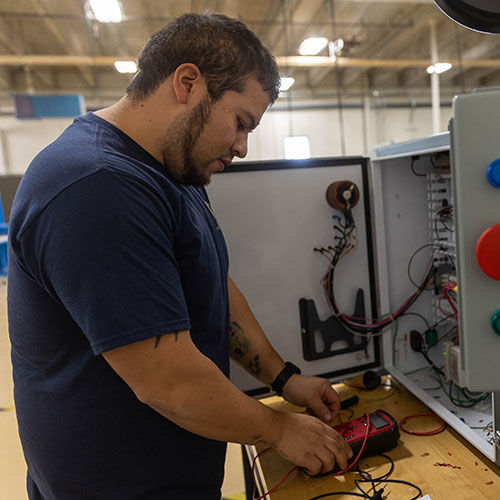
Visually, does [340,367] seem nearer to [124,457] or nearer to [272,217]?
[272,217]

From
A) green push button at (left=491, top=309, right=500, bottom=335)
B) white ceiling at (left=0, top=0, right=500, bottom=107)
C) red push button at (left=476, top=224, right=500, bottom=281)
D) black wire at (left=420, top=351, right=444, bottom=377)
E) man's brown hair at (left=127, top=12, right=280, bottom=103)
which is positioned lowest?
black wire at (left=420, top=351, right=444, bottom=377)

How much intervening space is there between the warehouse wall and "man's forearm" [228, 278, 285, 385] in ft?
21.2

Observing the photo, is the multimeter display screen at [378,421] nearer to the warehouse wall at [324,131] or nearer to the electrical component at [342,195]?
the electrical component at [342,195]

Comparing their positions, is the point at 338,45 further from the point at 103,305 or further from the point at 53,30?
the point at 103,305

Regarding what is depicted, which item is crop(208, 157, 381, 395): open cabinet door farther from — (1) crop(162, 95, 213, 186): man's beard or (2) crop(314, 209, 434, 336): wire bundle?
(1) crop(162, 95, 213, 186): man's beard

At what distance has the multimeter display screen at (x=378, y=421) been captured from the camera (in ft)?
2.50

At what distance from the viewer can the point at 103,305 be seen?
0.44m

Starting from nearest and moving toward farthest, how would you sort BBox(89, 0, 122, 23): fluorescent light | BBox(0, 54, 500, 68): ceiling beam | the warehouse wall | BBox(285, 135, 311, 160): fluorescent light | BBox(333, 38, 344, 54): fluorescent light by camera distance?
BBox(89, 0, 122, 23): fluorescent light < BBox(333, 38, 344, 54): fluorescent light < BBox(0, 54, 500, 68): ceiling beam < BBox(285, 135, 311, 160): fluorescent light < the warehouse wall

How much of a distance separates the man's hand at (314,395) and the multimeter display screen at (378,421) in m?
0.09

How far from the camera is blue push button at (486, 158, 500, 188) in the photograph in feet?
1.31

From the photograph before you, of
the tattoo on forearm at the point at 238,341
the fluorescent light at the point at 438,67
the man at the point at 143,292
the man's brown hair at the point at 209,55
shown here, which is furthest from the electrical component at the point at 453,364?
the fluorescent light at the point at 438,67

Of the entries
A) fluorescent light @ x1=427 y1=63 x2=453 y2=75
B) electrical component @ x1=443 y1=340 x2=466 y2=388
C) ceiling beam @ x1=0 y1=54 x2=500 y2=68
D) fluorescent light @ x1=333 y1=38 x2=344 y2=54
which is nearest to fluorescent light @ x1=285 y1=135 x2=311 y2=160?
ceiling beam @ x1=0 y1=54 x2=500 y2=68

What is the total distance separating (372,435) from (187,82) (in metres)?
0.69

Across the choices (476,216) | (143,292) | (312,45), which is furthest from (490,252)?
(312,45)
